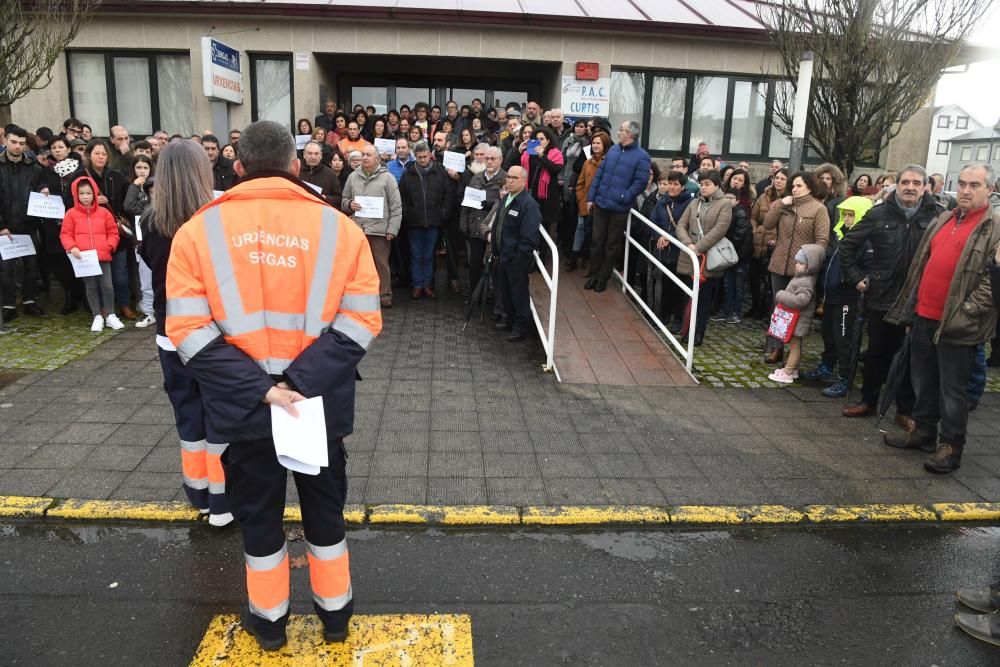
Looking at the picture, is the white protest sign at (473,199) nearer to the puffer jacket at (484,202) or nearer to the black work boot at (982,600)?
the puffer jacket at (484,202)

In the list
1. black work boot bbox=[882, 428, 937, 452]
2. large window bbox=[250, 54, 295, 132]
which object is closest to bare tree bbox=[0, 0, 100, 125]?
large window bbox=[250, 54, 295, 132]

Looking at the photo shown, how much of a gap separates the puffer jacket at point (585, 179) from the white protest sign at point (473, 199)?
1653 millimetres

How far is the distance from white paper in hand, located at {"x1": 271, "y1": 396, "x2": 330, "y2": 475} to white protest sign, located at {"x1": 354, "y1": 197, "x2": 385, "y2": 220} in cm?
646

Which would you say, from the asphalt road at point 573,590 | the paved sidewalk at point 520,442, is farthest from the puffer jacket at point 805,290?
the asphalt road at point 573,590

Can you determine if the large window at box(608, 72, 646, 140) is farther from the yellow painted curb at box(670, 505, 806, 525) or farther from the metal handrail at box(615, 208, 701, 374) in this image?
the yellow painted curb at box(670, 505, 806, 525)

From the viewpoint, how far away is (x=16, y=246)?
27.0ft

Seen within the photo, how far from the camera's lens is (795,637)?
3.35 meters

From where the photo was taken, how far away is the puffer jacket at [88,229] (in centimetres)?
796

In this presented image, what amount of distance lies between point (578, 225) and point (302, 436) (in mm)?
8199

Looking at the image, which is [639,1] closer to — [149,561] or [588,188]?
[588,188]

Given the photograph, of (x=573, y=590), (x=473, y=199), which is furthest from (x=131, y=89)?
(x=573, y=590)

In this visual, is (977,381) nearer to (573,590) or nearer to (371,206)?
(573,590)

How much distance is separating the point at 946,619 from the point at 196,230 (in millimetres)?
3697

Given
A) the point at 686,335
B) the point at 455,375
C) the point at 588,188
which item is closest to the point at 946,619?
the point at 455,375
